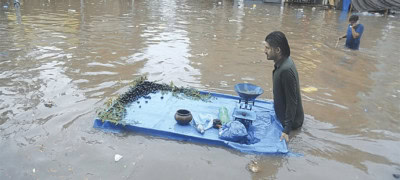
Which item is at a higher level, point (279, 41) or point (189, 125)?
point (279, 41)

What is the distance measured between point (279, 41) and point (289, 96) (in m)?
0.76

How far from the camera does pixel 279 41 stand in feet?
13.1

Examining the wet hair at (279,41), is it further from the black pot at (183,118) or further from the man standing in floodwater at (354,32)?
the man standing in floodwater at (354,32)

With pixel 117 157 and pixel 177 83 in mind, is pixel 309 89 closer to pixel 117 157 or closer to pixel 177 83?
pixel 177 83

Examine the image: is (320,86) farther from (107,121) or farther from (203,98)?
(107,121)

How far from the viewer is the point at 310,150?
160 inches

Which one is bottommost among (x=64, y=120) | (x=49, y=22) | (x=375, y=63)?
(x=64, y=120)

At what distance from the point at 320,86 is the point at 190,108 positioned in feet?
10.5

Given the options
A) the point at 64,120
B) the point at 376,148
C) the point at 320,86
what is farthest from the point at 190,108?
the point at 320,86

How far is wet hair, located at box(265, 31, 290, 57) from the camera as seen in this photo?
13.0ft

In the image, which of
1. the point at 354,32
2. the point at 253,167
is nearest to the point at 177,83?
the point at 253,167

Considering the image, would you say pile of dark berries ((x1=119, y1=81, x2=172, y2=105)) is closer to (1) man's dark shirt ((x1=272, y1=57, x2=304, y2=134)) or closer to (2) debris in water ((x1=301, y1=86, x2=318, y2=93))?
(1) man's dark shirt ((x1=272, y1=57, x2=304, y2=134))

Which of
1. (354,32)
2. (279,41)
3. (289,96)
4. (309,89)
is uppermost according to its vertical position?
(354,32)

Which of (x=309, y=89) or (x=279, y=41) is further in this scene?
(x=309, y=89)
